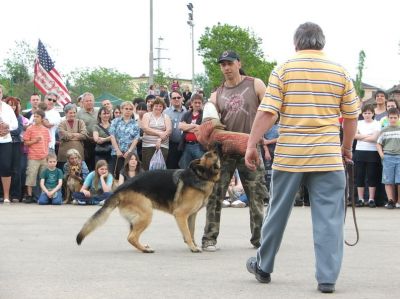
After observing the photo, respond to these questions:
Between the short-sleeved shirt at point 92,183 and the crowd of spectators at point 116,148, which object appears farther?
the short-sleeved shirt at point 92,183

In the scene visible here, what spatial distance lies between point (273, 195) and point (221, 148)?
2.64 m

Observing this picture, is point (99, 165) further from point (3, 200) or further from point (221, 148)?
point (221, 148)

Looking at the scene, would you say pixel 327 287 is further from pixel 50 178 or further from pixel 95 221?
pixel 50 178

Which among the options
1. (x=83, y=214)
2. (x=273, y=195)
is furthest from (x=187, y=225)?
(x=83, y=214)

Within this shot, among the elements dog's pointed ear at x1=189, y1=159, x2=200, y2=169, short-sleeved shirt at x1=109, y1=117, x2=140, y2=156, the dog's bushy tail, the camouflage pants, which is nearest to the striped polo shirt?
the camouflage pants

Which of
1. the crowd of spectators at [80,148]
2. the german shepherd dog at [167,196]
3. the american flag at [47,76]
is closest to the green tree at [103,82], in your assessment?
the american flag at [47,76]

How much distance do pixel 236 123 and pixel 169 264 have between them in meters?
1.85

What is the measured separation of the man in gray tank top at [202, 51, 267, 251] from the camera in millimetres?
9758

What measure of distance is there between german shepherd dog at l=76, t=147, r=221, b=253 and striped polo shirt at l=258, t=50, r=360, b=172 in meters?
2.93

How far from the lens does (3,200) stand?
59.0 ft

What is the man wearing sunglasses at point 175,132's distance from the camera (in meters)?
17.8

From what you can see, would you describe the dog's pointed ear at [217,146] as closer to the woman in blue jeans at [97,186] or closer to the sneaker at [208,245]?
the sneaker at [208,245]

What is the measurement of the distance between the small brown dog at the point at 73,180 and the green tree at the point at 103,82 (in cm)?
9682

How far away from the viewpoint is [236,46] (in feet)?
317
